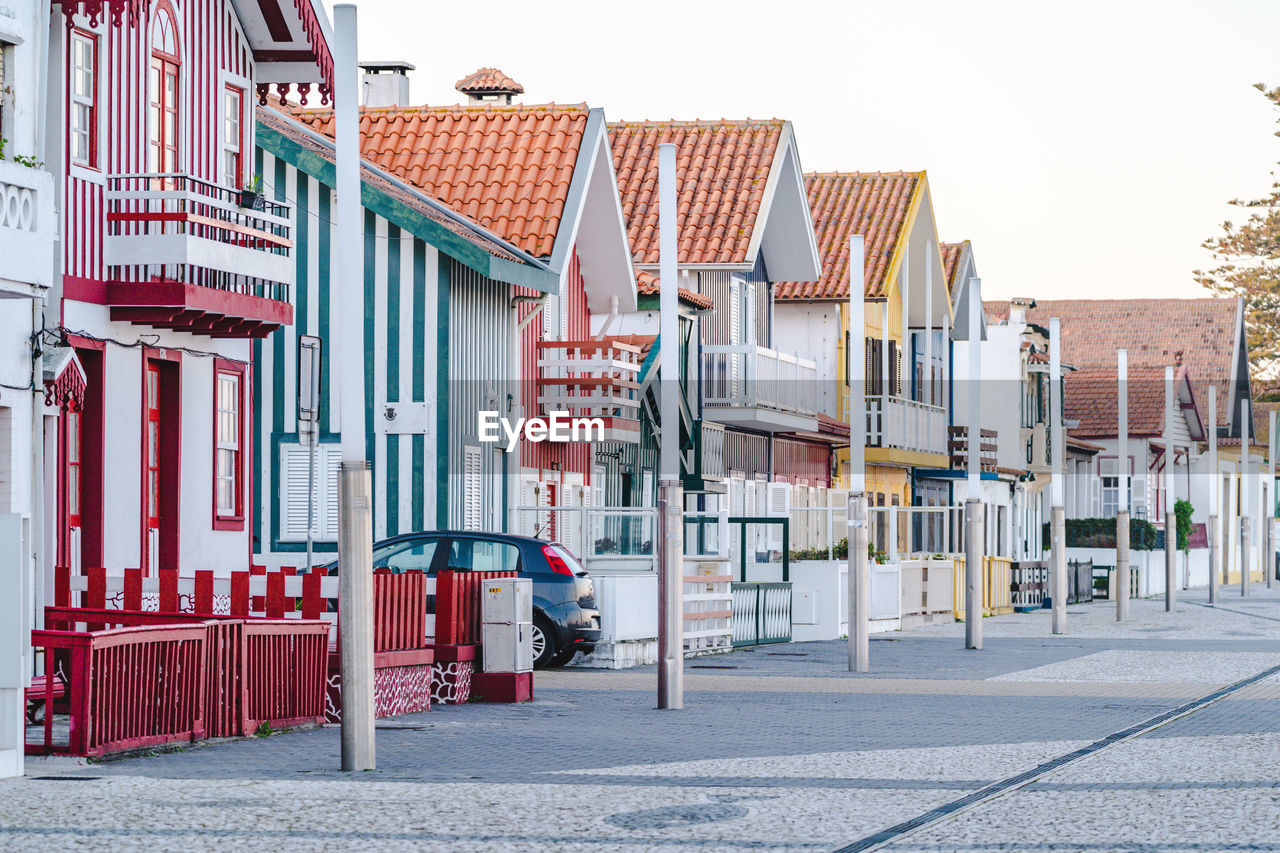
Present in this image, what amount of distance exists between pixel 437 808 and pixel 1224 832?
397 centimetres

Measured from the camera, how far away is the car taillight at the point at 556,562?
23344 mm

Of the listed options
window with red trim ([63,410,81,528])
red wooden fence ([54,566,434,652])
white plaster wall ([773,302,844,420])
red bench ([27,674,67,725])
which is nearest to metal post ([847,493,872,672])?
red wooden fence ([54,566,434,652])

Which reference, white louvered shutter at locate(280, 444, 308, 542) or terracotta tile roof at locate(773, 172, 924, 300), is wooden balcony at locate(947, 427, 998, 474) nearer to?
terracotta tile roof at locate(773, 172, 924, 300)

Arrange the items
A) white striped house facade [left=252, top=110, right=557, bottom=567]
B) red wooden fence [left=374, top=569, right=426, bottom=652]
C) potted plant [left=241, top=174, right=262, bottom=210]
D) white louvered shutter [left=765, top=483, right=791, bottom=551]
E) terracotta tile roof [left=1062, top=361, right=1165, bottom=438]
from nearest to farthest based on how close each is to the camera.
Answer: red wooden fence [left=374, top=569, right=426, bottom=652] < potted plant [left=241, top=174, right=262, bottom=210] < white striped house facade [left=252, top=110, right=557, bottom=567] < white louvered shutter [left=765, top=483, right=791, bottom=551] < terracotta tile roof [left=1062, top=361, right=1165, bottom=438]

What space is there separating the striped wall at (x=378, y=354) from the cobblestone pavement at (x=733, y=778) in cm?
554

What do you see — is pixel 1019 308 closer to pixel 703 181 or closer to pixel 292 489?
pixel 703 181

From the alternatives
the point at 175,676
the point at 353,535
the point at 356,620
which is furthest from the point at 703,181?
the point at 356,620

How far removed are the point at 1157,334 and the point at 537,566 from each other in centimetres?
6895

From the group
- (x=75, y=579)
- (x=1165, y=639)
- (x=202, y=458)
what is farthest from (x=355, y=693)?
(x=1165, y=639)

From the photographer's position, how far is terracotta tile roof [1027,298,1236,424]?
86.6m

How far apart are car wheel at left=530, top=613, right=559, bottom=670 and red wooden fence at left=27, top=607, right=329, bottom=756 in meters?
6.66

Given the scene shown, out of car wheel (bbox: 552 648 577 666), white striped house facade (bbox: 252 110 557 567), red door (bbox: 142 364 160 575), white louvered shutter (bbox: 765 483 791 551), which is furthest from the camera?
white louvered shutter (bbox: 765 483 791 551)

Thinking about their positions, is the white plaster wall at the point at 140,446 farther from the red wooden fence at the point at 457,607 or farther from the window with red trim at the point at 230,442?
the red wooden fence at the point at 457,607

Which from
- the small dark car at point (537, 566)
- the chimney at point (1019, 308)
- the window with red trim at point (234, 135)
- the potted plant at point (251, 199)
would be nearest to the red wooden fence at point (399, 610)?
the small dark car at point (537, 566)
